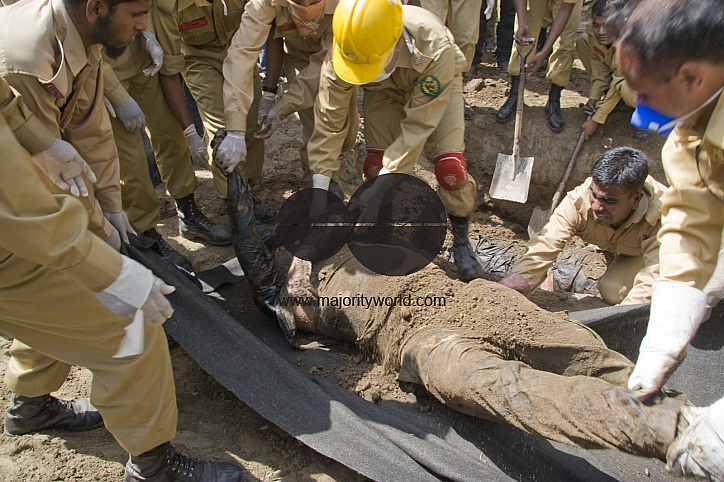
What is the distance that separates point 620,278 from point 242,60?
3145 mm

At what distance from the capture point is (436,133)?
3.38 m

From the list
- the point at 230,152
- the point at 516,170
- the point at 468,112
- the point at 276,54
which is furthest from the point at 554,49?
the point at 230,152

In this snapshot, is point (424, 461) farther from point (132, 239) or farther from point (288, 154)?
point (288, 154)

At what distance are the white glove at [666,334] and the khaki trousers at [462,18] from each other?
12.0ft

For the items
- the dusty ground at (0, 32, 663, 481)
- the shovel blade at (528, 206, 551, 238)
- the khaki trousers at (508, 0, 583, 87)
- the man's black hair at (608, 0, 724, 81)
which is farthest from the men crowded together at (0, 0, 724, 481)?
the shovel blade at (528, 206, 551, 238)

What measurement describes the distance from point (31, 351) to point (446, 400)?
5.71 ft

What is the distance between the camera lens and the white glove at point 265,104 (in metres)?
3.81

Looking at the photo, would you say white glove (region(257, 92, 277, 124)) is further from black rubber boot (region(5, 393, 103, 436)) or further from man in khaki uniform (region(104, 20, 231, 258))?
black rubber boot (region(5, 393, 103, 436))

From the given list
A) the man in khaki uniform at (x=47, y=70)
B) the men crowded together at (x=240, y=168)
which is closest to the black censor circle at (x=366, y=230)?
the men crowded together at (x=240, y=168)

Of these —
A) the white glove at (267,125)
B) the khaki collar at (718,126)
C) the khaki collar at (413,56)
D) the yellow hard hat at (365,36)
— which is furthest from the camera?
the white glove at (267,125)

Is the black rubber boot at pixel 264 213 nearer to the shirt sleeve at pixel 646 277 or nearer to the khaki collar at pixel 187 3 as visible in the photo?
the khaki collar at pixel 187 3

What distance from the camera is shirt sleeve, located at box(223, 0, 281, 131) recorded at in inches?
129

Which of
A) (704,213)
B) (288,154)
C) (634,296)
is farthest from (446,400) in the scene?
(288,154)

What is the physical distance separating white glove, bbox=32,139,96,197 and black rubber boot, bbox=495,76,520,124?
4.26m
